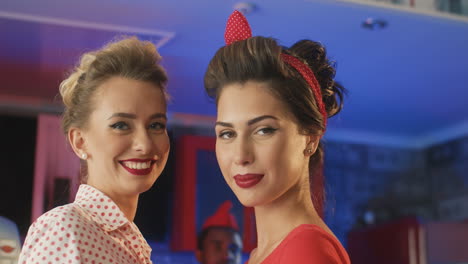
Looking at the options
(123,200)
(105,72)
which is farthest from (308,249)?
(105,72)

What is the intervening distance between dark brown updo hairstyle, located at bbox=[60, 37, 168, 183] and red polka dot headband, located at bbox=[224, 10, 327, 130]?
0.27 m

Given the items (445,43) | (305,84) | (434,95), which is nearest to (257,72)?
(305,84)

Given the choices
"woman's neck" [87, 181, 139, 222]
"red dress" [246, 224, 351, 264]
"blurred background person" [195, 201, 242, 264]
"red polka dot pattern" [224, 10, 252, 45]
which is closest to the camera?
"red dress" [246, 224, 351, 264]

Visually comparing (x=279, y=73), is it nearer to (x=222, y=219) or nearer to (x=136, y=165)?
(x=136, y=165)

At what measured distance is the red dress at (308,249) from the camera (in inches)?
55.9

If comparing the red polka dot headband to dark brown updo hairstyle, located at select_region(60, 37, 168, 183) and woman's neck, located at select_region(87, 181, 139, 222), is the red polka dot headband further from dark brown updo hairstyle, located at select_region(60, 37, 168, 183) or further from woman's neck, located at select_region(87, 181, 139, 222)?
woman's neck, located at select_region(87, 181, 139, 222)

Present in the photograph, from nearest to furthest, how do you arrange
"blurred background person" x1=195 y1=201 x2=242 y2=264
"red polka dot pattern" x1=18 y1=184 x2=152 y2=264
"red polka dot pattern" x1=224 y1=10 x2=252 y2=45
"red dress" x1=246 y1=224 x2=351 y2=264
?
"red dress" x1=246 y1=224 x2=351 y2=264, "red polka dot pattern" x1=18 y1=184 x2=152 y2=264, "red polka dot pattern" x1=224 y1=10 x2=252 y2=45, "blurred background person" x1=195 y1=201 x2=242 y2=264

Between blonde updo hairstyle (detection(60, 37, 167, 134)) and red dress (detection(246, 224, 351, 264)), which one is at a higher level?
blonde updo hairstyle (detection(60, 37, 167, 134))

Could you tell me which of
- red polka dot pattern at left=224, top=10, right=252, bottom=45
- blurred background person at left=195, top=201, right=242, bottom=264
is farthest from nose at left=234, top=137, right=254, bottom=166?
blurred background person at left=195, top=201, right=242, bottom=264

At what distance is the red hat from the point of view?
4.20 m

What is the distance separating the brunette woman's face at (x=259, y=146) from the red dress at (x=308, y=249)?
0.38 ft

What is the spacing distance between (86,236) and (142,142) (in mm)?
300

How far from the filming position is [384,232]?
15.4 feet

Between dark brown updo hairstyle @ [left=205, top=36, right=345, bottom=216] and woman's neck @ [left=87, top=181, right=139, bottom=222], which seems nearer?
dark brown updo hairstyle @ [left=205, top=36, right=345, bottom=216]
